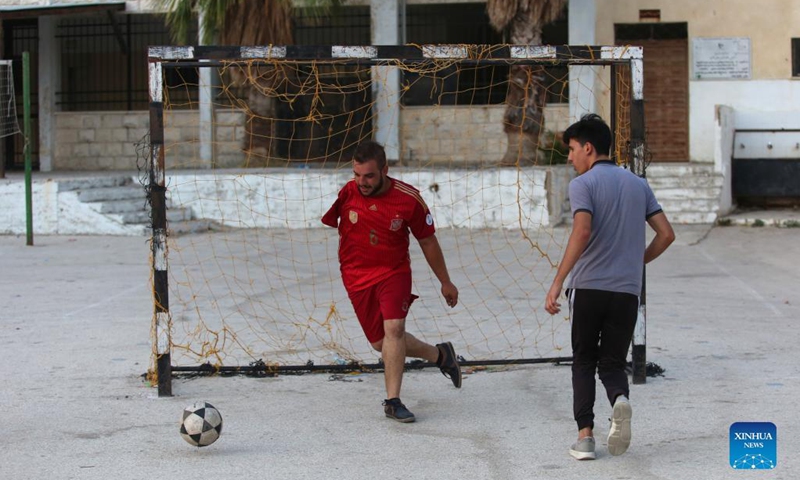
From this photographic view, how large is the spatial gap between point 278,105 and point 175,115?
80.4 inches

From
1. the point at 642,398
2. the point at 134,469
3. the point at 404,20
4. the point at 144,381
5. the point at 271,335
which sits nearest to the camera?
the point at 134,469

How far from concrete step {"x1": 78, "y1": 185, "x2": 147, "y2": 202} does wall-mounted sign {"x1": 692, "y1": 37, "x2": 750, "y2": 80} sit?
10173 mm

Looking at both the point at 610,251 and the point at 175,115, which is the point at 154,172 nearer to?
the point at 610,251

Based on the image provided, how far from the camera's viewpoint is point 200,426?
5.60 meters

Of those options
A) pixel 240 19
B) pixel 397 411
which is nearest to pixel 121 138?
pixel 240 19

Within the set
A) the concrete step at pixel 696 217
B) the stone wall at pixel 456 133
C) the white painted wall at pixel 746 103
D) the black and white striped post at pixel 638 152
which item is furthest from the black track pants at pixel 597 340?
the white painted wall at pixel 746 103

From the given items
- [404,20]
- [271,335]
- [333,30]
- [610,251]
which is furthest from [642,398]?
[333,30]

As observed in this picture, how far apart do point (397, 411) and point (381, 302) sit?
621 mm

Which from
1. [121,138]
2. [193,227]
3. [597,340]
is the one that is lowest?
[193,227]

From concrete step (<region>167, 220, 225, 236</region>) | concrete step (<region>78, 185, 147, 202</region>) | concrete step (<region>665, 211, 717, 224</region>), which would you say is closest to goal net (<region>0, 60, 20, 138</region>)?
concrete step (<region>78, 185, 147, 202</region>)

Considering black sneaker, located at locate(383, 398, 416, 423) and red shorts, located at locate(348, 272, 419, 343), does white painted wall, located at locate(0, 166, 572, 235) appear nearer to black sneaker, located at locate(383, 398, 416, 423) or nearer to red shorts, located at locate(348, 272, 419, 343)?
red shorts, located at locate(348, 272, 419, 343)

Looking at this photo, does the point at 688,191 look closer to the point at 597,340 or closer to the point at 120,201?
the point at 120,201

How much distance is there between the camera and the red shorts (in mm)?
6305

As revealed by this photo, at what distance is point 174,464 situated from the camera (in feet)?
18.0
